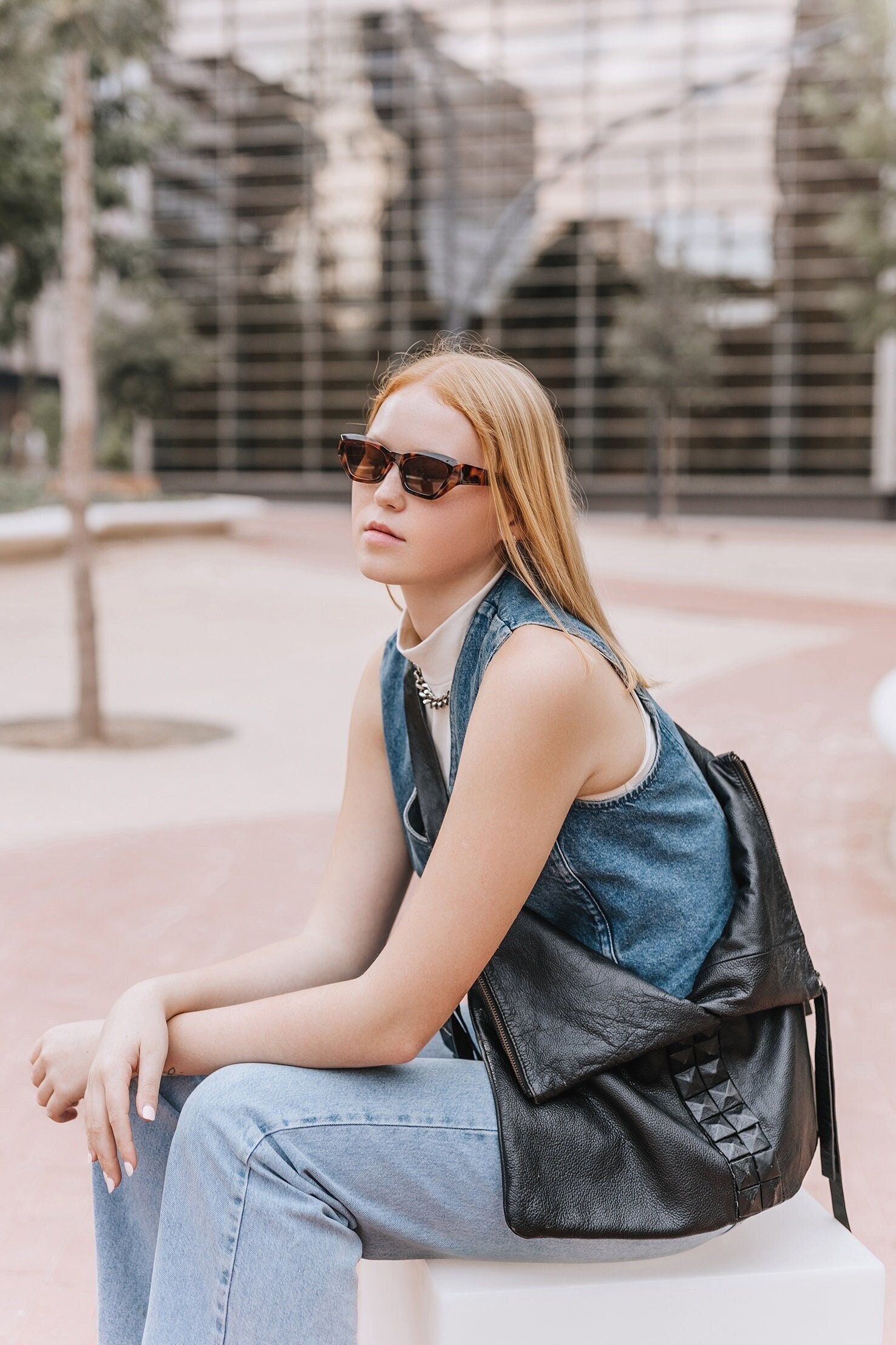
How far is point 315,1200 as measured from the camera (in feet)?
5.24

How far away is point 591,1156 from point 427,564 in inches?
29.1

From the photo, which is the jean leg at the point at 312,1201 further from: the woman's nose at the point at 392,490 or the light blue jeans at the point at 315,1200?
the woman's nose at the point at 392,490

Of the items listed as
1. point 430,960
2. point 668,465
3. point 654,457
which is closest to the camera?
point 430,960

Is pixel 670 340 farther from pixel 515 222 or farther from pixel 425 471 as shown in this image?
pixel 425 471

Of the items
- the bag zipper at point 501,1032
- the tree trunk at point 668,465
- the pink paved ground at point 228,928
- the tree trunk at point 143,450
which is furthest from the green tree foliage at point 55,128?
the tree trunk at point 143,450

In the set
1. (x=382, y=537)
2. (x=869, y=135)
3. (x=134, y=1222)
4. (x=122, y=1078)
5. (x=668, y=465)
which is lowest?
(x=668, y=465)

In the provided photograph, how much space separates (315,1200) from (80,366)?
7373mm

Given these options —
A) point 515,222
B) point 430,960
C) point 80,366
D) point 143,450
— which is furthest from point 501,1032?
point 143,450

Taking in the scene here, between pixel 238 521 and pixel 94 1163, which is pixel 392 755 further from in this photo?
pixel 238 521

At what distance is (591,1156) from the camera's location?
162cm

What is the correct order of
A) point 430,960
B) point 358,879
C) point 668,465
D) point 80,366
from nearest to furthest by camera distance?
point 430,960, point 358,879, point 80,366, point 668,465

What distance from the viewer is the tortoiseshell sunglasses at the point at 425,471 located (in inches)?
71.4

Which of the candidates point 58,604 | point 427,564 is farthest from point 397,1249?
point 58,604

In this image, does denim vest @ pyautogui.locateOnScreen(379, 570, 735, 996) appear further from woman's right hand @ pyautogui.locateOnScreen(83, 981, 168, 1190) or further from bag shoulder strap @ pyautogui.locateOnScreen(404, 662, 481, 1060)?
woman's right hand @ pyautogui.locateOnScreen(83, 981, 168, 1190)
